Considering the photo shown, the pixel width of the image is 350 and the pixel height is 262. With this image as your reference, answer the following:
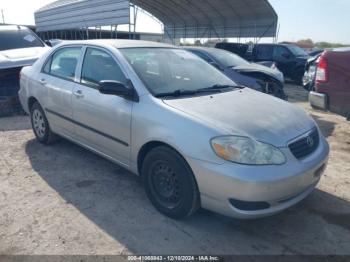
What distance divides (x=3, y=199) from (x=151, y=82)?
6.77 feet

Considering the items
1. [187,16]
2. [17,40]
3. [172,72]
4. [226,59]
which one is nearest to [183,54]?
[172,72]

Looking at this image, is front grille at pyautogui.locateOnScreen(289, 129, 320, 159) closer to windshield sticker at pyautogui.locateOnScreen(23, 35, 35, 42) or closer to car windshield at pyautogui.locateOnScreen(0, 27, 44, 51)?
car windshield at pyautogui.locateOnScreen(0, 27, 44, 51)

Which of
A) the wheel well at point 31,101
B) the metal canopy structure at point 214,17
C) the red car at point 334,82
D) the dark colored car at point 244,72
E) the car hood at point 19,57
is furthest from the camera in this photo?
the metal canopy structure at point 214,17

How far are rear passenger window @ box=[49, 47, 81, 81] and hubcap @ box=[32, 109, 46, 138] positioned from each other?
30.3 inches

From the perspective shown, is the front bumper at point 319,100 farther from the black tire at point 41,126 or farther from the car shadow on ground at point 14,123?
the car shadow on ground at point 14,123

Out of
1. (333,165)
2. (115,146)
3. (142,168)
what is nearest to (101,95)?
Answer: (115,146)

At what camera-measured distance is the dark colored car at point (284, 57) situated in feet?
44.2

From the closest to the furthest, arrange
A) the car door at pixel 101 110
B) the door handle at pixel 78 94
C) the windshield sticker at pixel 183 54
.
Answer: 1. the car door at pixel 101 110
2. the door handle at pixel 78 94
3. the windshield sticker at pixel 183 54

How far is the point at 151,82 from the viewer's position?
3416 mm

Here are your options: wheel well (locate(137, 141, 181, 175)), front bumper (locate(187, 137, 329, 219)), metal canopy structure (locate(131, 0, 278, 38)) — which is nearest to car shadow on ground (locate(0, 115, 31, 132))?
wheel well (locate(137, 141, 181, 175))

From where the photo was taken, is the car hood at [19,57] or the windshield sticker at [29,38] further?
the windshield sticker at [29,38]

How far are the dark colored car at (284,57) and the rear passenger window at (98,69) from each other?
35.7 feet

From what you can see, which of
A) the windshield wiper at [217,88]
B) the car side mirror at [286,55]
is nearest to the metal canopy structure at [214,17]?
the car side mirror at [286,55]

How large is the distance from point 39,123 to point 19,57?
3126 millimetres
